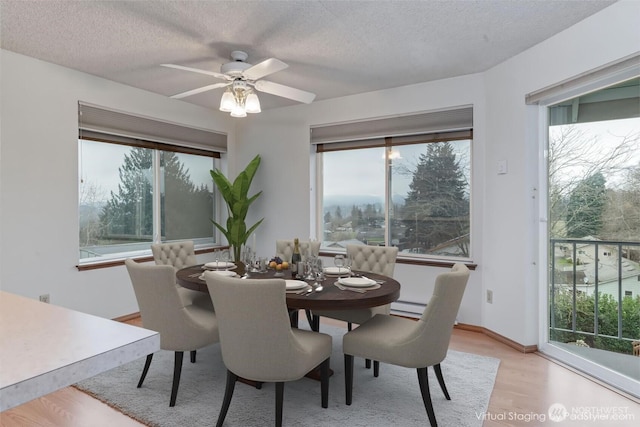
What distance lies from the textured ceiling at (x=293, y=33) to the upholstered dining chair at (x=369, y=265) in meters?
1.70

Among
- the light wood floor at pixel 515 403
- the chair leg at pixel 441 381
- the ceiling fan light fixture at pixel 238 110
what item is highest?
the ceiling fan light fixture at pixel 238 110

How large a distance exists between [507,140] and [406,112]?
1118mm

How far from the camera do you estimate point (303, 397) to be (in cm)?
236

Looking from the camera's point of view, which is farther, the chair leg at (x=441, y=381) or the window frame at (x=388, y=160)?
the window frame at (x=388, y=160)

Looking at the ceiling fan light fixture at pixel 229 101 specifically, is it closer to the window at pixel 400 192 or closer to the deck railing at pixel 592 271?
the window at pixel 400 192

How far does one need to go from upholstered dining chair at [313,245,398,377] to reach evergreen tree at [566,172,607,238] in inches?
55.9

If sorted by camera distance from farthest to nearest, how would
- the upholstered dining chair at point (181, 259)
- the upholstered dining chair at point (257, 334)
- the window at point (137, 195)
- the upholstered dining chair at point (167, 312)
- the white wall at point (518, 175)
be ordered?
the window at point (137, 195), the upholstered dining chair at point (181, 259), the white wall at point (518, 175), the upholstered dining chair at point (167, 312), the upholstered dining chair at point (257, 334)

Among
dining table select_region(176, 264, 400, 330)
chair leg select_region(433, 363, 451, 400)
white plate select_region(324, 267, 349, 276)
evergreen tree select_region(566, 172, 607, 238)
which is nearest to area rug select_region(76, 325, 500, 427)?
chair leg select_region(433, 363, 451, 400)

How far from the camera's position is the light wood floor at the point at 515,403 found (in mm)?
2096

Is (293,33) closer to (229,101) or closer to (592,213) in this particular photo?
(229,101)

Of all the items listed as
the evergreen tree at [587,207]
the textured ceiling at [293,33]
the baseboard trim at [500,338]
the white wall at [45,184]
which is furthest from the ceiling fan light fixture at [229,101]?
the baseboard trim at [500,338]

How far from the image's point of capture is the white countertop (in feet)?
2.06

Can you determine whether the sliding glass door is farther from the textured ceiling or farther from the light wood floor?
the textured ceiling

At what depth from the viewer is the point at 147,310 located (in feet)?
7.54
